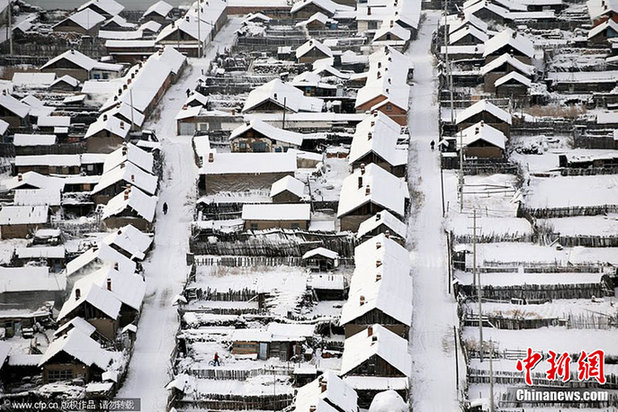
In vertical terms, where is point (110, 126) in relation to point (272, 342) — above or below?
above

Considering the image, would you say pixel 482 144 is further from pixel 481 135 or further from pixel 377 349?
pixel 377 349

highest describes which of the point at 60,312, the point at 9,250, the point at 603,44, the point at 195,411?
the point at 603,44

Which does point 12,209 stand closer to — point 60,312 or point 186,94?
point 60,312

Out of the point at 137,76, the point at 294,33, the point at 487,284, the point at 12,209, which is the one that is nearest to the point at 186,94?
the point at 137,76

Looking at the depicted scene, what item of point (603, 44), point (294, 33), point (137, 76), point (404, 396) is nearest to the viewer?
point (404, 396)

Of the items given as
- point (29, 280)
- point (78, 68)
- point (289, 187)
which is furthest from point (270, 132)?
point (29, 280)

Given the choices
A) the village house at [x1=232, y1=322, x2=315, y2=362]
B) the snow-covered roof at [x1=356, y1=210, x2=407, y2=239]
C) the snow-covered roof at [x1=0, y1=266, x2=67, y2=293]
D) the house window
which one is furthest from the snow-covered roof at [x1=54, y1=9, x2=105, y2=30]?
the house window
